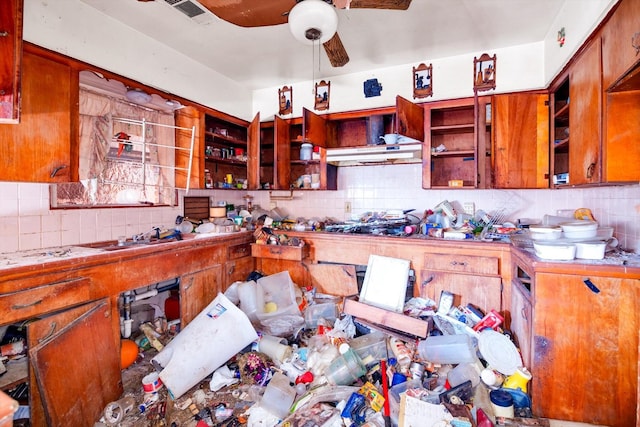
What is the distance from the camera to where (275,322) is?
2381 millimetres

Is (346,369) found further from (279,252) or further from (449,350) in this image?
(279,252)

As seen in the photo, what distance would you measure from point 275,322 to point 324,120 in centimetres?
202

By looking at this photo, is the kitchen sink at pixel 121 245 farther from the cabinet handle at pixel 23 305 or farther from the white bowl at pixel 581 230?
the white bowl at pixel 581 230

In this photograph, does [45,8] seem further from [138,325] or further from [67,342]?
[138,325]

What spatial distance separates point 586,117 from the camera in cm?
176

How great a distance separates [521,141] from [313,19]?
2.13 meters

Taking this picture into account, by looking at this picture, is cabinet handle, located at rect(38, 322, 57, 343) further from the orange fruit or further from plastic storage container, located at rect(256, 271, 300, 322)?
plastic storage container, located at rect(256, 271, 300, 322)

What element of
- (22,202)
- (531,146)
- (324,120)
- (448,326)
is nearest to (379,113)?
(324,120)

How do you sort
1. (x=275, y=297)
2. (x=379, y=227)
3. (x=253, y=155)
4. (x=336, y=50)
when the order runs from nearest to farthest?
(x=336, y=50)
(x=275, y=297)
(x=379, y=227)
(x=253, y=155)

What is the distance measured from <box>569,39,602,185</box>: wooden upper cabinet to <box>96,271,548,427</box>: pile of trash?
108 centimetres

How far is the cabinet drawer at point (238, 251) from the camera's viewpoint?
2.85 meters

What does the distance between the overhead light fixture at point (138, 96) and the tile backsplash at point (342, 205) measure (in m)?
0.89

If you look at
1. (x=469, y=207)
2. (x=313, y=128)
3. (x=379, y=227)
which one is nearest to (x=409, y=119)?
(x=313, y=128)

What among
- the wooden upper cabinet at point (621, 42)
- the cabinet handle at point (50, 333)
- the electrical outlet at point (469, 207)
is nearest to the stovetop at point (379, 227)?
the electrical outlet at point (469, 207)
